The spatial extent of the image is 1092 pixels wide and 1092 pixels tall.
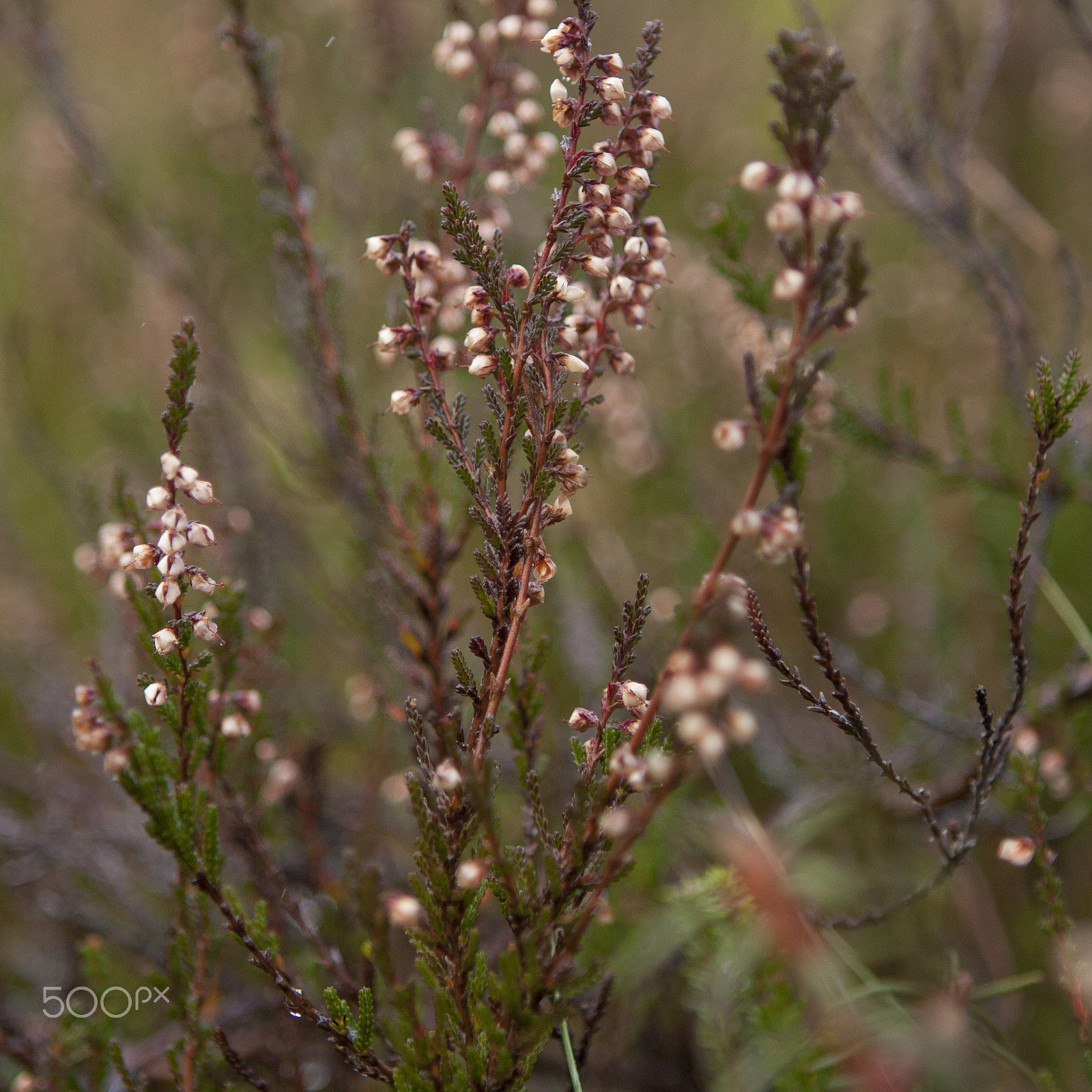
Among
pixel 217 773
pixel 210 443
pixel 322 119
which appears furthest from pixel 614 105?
pixel 322 119

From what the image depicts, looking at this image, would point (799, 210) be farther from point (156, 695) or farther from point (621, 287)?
point (156, 695)

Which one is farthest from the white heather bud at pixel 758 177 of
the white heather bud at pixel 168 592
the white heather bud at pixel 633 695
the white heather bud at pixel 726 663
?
the white heather bud at pixel 168 592

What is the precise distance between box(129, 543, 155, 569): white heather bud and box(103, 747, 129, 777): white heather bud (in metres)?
0.29

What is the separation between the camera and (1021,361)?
2234mm

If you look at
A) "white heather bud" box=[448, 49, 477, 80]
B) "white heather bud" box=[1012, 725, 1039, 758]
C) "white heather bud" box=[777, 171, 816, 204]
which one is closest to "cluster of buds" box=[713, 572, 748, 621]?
"white heather bud" box=[777, 171, 816, 204]

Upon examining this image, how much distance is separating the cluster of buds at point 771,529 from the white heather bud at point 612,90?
602 mm

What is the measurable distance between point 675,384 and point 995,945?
2.31 m

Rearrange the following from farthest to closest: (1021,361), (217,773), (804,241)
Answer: (1021,361)
(217,773)
(804,241)

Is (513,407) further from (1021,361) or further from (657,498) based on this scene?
(657,498)

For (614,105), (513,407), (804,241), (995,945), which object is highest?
(614,105)

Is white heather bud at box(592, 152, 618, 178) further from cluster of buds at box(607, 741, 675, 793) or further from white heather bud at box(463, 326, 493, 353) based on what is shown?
cluster of buds at box(607, 741, 675, 793)

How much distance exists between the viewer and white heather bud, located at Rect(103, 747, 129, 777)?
1237mm

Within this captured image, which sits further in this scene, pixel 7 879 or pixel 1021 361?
pixel 7 879

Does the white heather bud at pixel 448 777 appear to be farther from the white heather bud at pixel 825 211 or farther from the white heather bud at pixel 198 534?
the white heather bud at pixel 825 211
